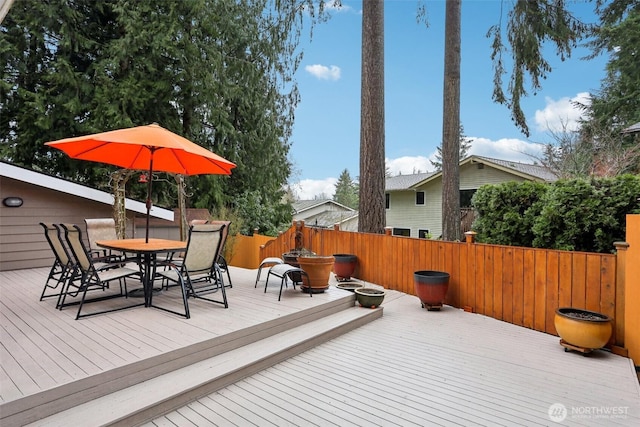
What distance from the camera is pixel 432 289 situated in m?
5.29

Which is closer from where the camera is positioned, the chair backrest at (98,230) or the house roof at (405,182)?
the chair backrest at (98,230)

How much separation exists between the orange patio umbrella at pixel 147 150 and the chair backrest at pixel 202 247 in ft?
2.91

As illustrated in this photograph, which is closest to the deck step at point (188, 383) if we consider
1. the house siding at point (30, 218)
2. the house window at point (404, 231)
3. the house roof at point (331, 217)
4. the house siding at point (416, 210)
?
the house siding at point (30, 218)

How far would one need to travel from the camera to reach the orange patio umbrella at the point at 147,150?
12.5 ft

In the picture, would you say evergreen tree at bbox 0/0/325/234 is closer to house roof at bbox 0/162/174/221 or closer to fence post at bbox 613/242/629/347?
house roof at bbox 0/162/174/221

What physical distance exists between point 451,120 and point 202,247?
7059 mm

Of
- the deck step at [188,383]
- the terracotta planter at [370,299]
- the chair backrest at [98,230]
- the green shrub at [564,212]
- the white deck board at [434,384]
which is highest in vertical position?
the green shrub at [564,212]

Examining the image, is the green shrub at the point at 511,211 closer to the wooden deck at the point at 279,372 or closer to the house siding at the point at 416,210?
the wooden deck at the point at 279,372

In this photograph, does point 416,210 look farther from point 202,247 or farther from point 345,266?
point 202,247

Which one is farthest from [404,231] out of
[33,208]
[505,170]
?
[33,208]

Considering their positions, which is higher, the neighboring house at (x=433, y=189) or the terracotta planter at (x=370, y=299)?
the neighboring house at (x=433, y=189)

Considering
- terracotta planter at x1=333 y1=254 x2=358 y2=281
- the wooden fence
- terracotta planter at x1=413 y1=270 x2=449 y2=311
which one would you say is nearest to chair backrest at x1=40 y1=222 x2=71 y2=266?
terracotta planter at x1=333 y1=254 x2=358 y2=281

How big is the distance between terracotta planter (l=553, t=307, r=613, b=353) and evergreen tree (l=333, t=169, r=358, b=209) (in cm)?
4091

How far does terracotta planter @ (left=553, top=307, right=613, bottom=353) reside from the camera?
3676 millimetres
